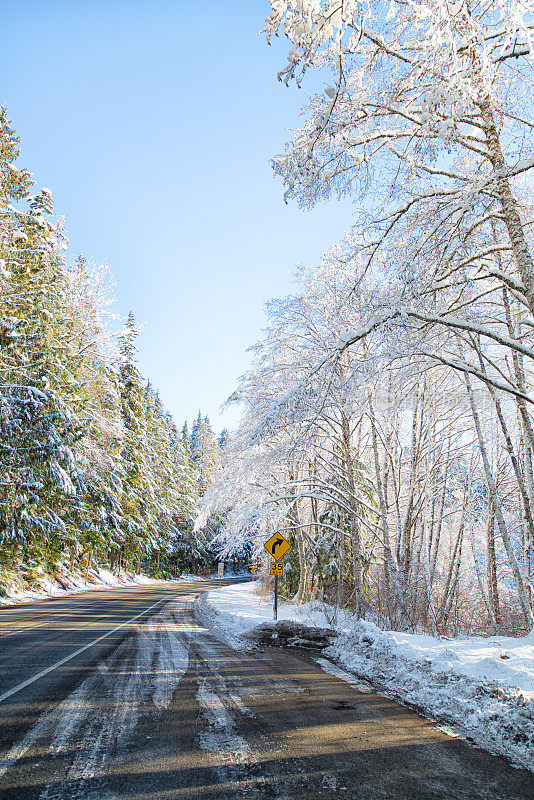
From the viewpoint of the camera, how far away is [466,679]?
4.75 m

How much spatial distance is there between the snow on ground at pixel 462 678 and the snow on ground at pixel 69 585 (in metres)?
13.2

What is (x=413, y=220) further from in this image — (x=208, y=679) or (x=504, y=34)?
(x=208, y=679)

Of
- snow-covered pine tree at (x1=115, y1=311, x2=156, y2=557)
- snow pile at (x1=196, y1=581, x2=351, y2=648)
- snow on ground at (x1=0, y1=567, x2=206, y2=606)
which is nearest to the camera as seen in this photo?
snow pile at (x1=196, y1=581, x2=351, y2=648)

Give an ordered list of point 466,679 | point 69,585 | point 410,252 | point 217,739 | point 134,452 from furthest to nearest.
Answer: point 134,452 < point 69,585 < point 410,252 < point 466,679 < point 217,739

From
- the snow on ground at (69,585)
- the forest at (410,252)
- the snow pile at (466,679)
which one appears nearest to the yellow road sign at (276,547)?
the forest at (410,252)

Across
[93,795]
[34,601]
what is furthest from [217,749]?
[34,601]

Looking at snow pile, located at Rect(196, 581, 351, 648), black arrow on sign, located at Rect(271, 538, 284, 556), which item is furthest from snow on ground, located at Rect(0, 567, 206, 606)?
black arrow on sign, located at Rect(271, 538, 284, 556)

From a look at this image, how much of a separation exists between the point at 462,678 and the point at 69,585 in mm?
23520

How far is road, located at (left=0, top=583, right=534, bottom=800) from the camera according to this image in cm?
273

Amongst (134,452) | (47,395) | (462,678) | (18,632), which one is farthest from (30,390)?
(134,452)

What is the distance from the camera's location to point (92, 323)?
785 inches

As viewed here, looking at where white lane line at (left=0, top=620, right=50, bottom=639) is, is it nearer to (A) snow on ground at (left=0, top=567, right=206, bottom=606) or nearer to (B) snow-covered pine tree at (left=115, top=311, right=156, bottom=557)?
(A) snow on ground at (left=0, top=567, right=206, bottom=606)

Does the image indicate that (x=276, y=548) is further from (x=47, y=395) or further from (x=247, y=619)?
(x=47, y=395)

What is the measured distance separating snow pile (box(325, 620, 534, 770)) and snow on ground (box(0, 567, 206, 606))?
13.5 m
